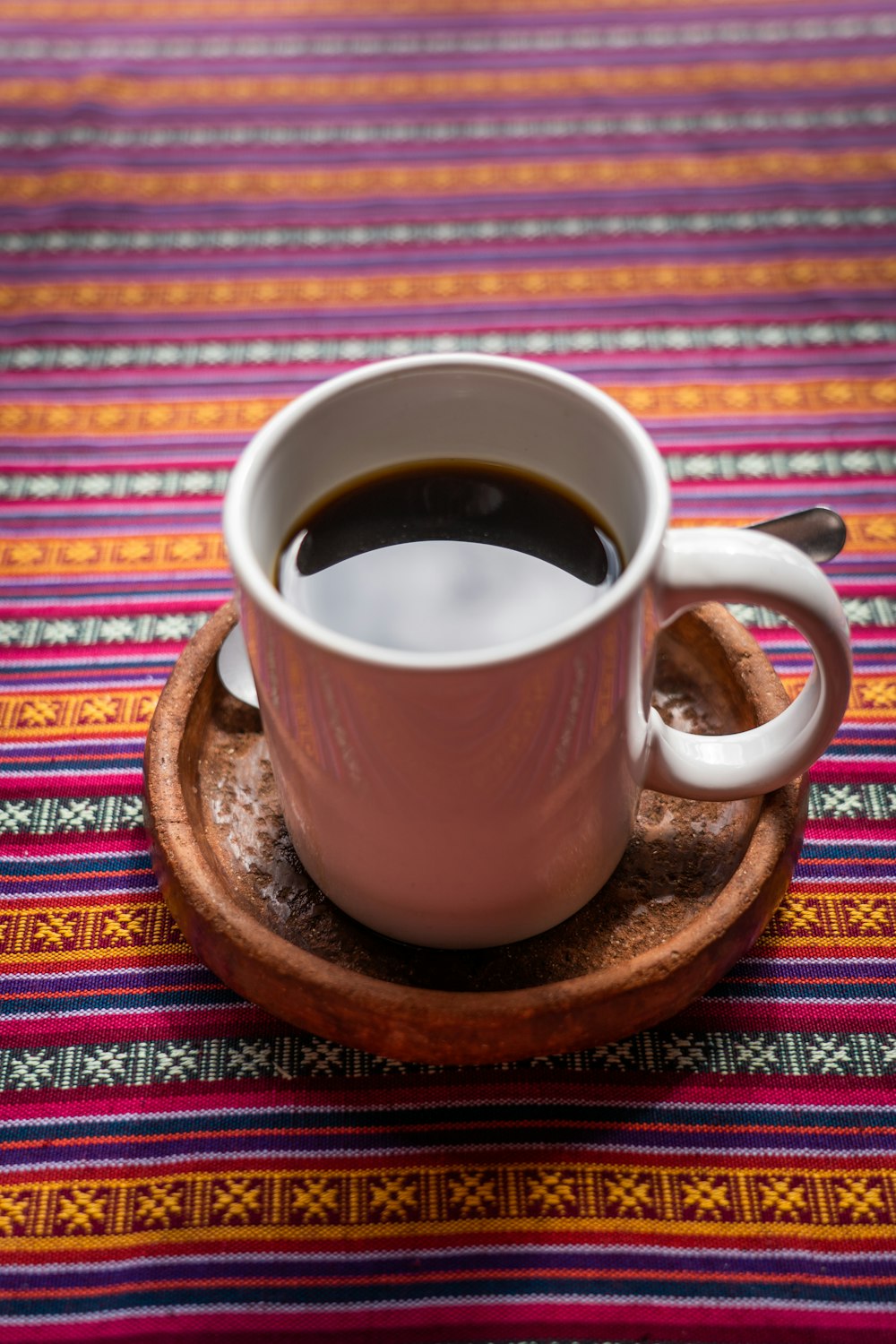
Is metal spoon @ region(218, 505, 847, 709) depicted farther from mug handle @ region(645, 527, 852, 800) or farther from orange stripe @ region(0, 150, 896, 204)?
orange stripe @ region(0, 150, 896, 204)

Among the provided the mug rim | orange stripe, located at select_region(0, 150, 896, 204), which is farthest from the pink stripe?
orange stripe, located at select_region(0, 150, 896, 204)

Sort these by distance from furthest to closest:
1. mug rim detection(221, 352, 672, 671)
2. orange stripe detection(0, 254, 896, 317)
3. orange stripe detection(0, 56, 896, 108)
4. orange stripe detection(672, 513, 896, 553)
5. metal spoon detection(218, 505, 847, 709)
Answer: orange stripe detection(0, 56, 896, 108), orange stripe detection(0, 254, 896, 317), orange stripe detection(672, 513, 896, 553), metal spoon detection(218, 505, 847, 709), mug rim detection(221, 352, 672, 671)

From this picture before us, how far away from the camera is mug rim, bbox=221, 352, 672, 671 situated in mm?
409

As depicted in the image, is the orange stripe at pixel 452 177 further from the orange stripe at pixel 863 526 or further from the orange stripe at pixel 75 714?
the orange stripe at pixel 75 714

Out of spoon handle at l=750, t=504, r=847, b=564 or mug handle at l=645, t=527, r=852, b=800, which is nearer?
mug handle at l=645, t=527, r=852, b=800

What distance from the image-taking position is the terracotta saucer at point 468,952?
475mm

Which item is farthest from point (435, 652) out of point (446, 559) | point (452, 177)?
point (452, 177)

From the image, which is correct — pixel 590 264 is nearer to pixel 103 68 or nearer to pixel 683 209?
pixel 683 209

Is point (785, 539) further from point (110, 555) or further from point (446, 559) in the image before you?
point (110, 555)

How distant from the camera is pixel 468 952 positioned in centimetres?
Answer: 52

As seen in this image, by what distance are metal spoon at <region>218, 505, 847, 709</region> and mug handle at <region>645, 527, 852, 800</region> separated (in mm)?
124

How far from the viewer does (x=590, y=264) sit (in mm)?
954

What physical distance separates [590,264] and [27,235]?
0.44 m

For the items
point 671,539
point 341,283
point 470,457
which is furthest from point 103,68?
point 671,539
